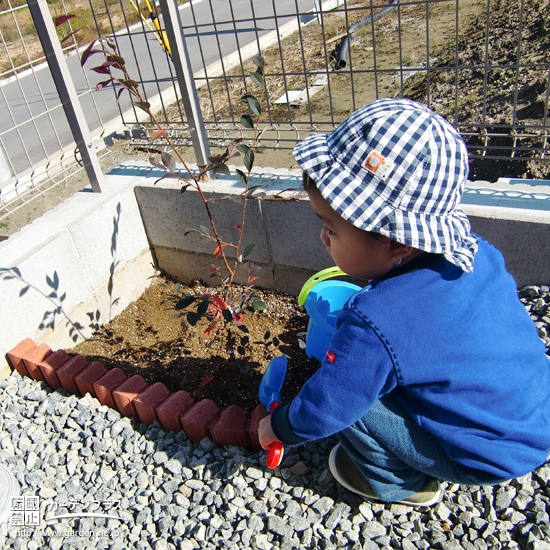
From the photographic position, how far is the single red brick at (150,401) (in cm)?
245

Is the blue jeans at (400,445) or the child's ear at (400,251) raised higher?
the child's ear at (400,251)

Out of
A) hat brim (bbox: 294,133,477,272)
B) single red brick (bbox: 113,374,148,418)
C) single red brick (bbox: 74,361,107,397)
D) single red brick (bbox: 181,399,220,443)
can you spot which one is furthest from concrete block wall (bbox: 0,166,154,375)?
hat brim (bbox: 294,133,477,272)

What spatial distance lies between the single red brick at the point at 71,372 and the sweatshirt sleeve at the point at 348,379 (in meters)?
1.48

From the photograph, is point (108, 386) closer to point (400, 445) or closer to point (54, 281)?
point (54, 281)

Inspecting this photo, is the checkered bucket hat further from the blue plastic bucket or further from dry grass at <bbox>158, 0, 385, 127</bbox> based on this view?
dry grass at <bbox>158, 0, 385, 127</bbox>

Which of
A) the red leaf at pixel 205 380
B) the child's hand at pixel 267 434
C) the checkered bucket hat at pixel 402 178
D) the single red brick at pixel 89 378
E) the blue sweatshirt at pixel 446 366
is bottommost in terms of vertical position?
the red leaf at pixel 205 380

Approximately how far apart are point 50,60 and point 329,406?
258 centimetres

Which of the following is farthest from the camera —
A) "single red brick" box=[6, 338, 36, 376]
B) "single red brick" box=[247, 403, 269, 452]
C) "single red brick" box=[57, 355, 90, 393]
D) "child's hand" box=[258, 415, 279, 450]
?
"single red brick" box=[6, 338, 36, 376]

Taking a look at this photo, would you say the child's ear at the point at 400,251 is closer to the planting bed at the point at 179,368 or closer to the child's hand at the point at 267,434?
the child's hand at the point at 267,434

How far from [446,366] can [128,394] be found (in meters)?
1.55

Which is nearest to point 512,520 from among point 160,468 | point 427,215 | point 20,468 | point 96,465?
point 427,215

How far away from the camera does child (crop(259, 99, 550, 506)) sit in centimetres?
137

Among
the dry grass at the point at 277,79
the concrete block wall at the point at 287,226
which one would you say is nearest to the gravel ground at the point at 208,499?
the concrete block wall at the point at 287,226

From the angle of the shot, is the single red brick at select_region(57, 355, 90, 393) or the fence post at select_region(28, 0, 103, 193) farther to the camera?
the fence post at select_region(28, 0, 103, 193)
